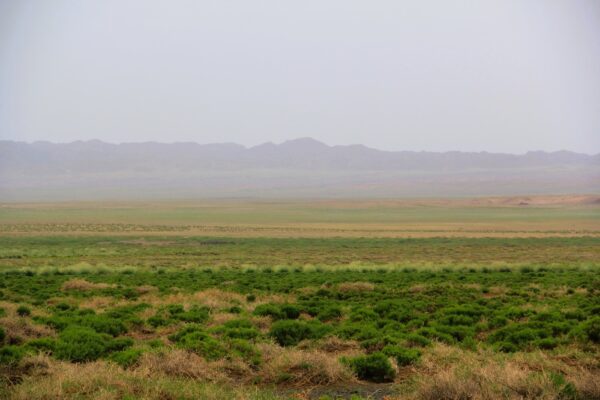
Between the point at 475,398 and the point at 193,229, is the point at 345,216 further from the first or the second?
the point at 475,398

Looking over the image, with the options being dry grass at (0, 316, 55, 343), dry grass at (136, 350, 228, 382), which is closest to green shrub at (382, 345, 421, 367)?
dry grass at (136, 350, 228, 382)

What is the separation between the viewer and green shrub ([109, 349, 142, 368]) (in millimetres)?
10445

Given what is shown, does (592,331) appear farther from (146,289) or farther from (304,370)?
(146,289)

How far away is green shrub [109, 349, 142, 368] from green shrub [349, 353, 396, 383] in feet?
11.9

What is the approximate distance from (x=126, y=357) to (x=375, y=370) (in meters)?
4.16

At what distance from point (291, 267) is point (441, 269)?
7.67 metres

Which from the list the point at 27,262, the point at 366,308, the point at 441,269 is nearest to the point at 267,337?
the point at 366,308

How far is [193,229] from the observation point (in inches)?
3147

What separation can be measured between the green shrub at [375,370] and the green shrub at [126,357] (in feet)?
11.9

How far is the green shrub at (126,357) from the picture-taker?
10445 mm

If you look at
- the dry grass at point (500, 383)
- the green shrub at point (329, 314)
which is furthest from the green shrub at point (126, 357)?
the green shrub at point (329, 314)

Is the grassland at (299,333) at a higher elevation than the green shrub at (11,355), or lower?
lower

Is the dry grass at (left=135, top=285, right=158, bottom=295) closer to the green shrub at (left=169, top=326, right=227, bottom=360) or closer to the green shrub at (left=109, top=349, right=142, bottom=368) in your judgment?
the green shrub at (left=169, top=326, right=227, bottom=360)

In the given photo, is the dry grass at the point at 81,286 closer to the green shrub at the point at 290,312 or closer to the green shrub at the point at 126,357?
the green shrub at the point at 290,312
